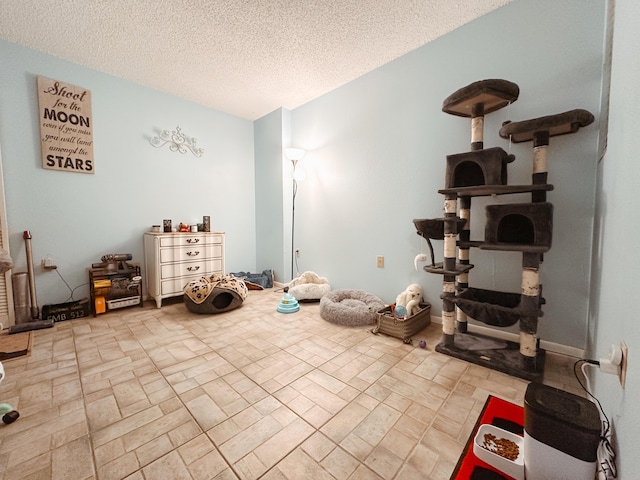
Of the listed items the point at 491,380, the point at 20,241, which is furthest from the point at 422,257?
the point at 20,241

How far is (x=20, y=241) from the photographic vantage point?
2.25m

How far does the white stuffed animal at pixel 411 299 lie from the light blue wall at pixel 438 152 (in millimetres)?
116

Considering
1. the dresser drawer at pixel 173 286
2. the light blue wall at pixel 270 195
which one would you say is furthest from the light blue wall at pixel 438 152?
the dresser drawer at pixel 173 286

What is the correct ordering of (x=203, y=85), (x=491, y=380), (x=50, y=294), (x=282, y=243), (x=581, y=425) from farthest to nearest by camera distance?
(x=282, y=243) < (x=203, y=85) < (x=50, y=294) < (x=491, y=380) < (x=581, y=425)

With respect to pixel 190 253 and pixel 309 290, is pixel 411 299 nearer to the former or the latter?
pixel 309 290

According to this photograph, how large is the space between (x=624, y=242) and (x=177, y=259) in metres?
3.15

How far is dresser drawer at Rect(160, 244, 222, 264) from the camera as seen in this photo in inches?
105

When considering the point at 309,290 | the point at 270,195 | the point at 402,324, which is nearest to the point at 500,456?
the point at 402,324

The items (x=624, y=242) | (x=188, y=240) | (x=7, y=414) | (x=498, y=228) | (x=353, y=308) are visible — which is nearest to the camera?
(x=624, y=242)

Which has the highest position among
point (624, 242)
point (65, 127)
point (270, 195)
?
point (65, 127)

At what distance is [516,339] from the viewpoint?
6.00 feet

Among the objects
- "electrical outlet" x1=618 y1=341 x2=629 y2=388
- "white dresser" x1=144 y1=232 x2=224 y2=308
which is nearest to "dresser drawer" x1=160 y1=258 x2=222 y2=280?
"white dresser" x1=144 y1=232 x2=224 y2=308

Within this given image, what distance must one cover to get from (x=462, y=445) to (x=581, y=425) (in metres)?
0.45

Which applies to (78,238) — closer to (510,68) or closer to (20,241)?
(20,241)
